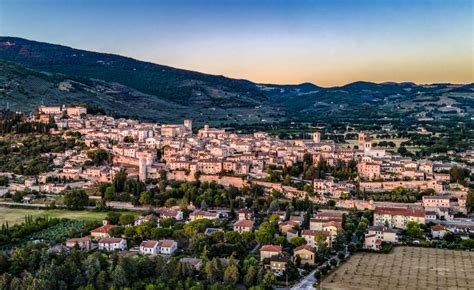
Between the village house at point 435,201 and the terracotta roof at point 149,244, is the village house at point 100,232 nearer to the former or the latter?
the terracotta roof at point 149,244

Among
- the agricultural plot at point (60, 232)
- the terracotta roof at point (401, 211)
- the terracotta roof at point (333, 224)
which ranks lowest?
the agricultural plot at point (60, 232)

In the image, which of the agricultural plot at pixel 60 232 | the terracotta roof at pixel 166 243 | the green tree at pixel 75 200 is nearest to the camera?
the terracotta roof at pixel 166 243

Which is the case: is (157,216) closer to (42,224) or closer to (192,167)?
(42,224)


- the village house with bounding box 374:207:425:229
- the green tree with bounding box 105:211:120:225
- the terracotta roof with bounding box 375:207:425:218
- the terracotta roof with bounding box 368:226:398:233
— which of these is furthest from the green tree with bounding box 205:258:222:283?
the terracotta roof with bounding box 375:207:425:218

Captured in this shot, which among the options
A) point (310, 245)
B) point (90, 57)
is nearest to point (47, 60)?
point (90, 57)

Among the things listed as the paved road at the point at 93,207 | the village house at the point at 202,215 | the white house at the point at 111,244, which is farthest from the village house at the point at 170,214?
the white house at the point at 111,244

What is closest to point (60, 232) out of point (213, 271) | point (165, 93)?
point (213, 271)

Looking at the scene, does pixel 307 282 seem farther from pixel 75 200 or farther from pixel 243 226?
pixel 75 200

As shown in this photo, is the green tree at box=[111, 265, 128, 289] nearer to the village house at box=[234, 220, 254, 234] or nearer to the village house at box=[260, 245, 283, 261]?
the village house at box=[260, 245, 283, 261]
